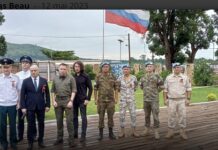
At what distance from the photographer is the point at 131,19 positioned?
694 cm

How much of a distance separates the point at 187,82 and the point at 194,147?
153cm

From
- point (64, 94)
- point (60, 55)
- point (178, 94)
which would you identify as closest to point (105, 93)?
point (64, 94)

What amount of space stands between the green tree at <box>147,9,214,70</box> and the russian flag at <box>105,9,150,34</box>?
20729 millimetres

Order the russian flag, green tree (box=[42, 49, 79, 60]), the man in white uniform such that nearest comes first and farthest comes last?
the russian flag, the man in white uniform, green tree (box=[42, 49, 79, 60])

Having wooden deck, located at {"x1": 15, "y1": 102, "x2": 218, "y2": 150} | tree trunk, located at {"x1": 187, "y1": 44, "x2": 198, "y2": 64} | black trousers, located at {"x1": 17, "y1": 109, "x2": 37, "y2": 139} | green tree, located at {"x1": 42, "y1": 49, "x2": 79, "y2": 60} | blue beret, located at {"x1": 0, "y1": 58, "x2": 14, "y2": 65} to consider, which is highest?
green tree, located at {"x1": 42, "y1": 49, "x2": 79, "y2": 60}

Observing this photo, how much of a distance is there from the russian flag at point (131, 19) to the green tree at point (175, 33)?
68.0 feet

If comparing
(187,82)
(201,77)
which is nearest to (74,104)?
(187,82)

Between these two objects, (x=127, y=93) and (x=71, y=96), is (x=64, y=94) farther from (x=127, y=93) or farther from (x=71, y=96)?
(x=127, y=93)

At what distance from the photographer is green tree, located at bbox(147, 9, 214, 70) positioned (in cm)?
2886

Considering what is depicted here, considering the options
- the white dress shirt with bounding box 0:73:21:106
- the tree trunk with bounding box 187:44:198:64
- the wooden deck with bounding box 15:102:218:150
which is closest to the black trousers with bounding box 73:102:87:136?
the wooden deck with bounding box 15:102:218:150

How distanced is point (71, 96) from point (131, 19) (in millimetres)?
2143

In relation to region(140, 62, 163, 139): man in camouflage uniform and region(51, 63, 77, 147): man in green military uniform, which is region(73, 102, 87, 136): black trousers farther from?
region(140, 62, 163, 139): man in camouflage uniform

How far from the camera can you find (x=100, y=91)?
29.6ft

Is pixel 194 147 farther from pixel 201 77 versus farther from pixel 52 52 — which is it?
pixel 52 52
